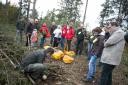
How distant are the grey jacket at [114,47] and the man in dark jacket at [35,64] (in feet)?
5.53

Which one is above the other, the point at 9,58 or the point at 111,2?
the point at 111,2

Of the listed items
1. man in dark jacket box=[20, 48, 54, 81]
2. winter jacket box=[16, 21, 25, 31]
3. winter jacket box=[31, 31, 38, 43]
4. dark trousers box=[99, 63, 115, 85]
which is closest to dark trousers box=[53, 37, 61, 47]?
winter jacket box=[31, 31, 38, 43]

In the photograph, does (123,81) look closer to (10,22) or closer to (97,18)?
(10,22)

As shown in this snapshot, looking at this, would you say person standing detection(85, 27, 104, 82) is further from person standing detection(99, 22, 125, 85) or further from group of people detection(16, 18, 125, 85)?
person standing detection(99, 22, 125, 85)

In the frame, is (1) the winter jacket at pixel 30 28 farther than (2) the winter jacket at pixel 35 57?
Yes

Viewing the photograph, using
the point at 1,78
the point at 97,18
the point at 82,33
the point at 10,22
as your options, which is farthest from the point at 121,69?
the point at 97,18

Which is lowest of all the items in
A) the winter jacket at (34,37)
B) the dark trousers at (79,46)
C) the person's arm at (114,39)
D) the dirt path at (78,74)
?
the dirt path at (78,74)

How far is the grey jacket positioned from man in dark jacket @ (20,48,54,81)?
169 centimetres

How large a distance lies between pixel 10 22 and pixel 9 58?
21936 millimetres

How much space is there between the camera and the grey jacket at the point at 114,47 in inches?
297

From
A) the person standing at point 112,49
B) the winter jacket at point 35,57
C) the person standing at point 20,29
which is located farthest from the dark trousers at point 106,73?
the person standing at point 20,29

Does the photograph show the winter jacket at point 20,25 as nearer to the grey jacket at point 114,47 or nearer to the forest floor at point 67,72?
the forest floor at point 67,72

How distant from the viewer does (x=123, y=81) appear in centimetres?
1078

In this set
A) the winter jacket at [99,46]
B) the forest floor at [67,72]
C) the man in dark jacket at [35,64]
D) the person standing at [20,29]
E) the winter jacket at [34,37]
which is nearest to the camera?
the forest floor at [67,72]
